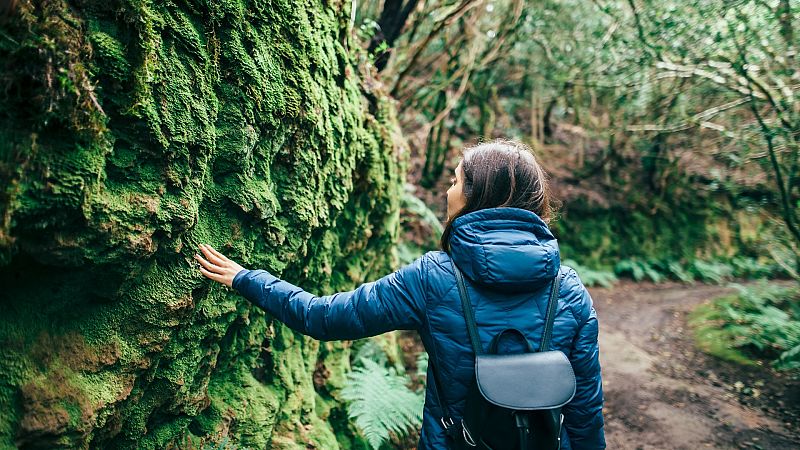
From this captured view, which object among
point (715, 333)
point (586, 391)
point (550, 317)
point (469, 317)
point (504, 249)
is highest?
point (504, 249)

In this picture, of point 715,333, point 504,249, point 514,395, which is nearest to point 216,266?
point 504,249

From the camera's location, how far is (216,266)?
91.8 inches

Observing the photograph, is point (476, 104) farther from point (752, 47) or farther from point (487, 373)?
point (487, 373)

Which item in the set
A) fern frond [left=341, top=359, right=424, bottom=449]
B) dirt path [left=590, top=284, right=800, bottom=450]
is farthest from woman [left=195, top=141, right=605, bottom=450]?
dirt path [left=590, top=284, right=800, bottom=450]

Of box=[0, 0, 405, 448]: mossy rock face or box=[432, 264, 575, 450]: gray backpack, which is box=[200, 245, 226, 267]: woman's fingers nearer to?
box=[0, 0, 405, 448]: mossy rock face

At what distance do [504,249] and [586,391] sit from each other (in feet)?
2.79

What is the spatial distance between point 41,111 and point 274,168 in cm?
137

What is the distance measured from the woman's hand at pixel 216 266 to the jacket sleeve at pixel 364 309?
29cm

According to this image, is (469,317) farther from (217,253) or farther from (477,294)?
(217,253)

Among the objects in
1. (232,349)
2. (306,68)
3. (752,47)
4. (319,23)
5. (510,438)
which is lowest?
(232,349)

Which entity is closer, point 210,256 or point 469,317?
point 469,317

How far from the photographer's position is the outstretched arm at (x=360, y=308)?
2146 mm

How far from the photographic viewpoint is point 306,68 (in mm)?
3027

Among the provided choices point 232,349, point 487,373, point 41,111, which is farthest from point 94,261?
point 487,373
